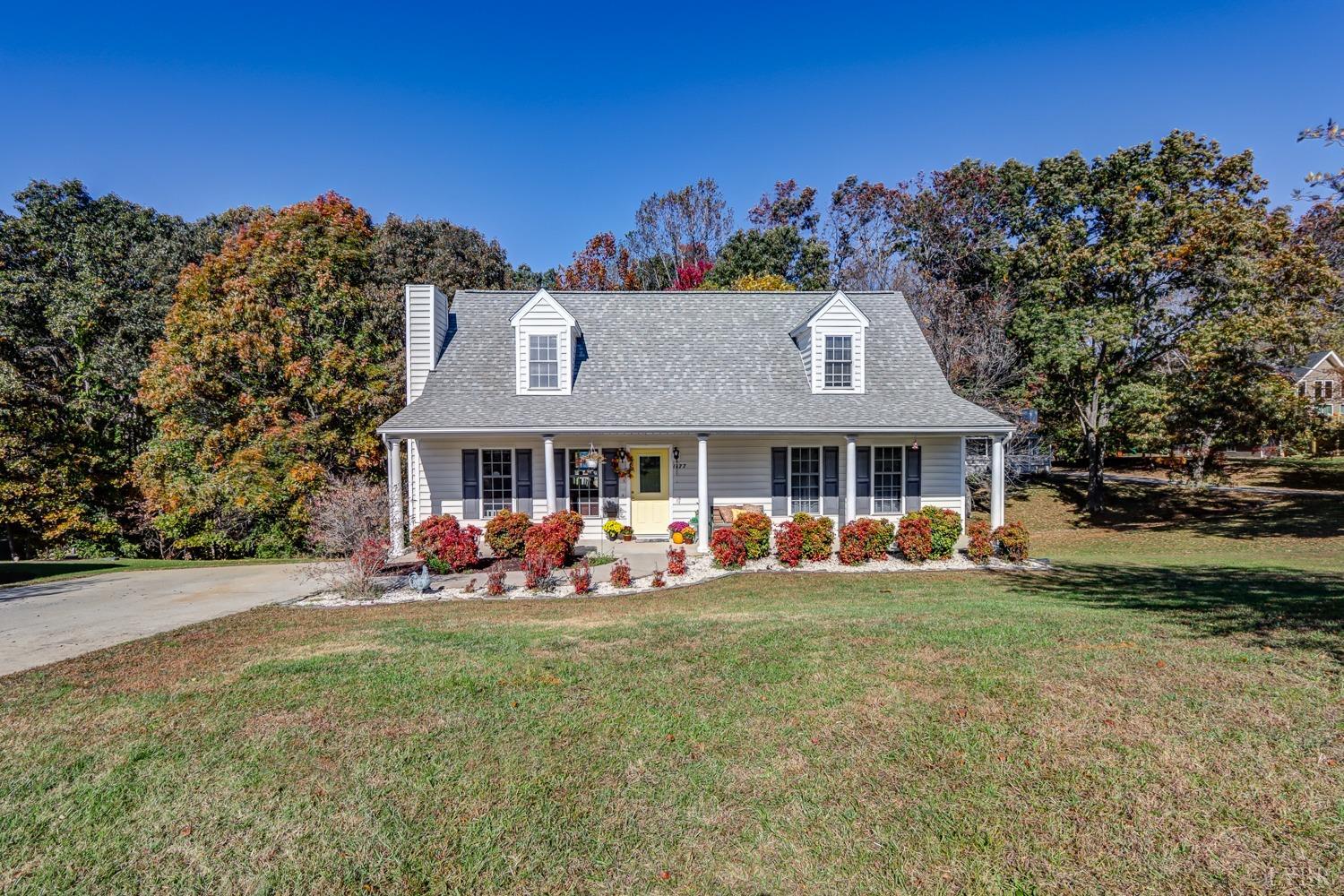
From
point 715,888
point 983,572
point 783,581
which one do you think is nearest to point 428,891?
point 715,888

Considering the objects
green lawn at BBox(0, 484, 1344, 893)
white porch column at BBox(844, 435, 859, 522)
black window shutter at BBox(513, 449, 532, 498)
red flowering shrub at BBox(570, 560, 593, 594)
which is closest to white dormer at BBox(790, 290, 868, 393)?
white porch column at BBox(844, 435, 859, 522)

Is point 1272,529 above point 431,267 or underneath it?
underneath

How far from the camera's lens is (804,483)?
55.3 feet

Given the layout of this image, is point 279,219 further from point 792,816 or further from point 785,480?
point 792,816

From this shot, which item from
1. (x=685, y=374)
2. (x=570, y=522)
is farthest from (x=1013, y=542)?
(x=570, y=522)

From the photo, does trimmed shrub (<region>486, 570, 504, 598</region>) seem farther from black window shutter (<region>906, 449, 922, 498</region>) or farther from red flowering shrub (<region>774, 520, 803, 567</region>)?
black window shutter (<region>906, 449, 922, 498</region>)

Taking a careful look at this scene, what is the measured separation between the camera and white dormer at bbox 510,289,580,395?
641 inches

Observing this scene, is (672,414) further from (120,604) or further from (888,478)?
(120,604)

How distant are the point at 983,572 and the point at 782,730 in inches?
379

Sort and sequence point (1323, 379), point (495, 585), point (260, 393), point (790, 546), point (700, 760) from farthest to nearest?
point (1323, 379) < point (260, 393) < point (790, 546) < point (495, 585) < point (700, 760)

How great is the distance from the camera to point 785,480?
662 inches

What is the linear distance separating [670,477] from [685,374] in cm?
277

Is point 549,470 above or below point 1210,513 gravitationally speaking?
above

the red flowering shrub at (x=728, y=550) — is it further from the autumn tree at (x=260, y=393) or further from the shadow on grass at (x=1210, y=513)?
the shadow on grass at (x=1210, y=513)
